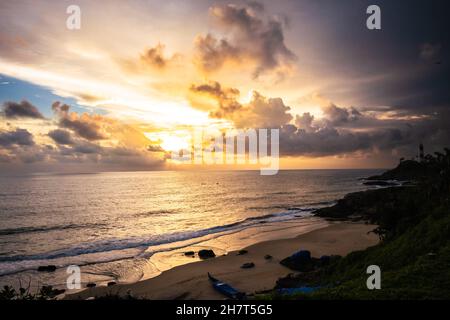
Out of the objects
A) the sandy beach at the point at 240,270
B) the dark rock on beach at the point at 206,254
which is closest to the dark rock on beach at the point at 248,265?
the sandy beach at the point at 240,270

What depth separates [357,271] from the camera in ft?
45.3

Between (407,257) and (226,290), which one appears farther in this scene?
(226,290)

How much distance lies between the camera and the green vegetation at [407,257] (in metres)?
8.16

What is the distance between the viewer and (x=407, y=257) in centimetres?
1270

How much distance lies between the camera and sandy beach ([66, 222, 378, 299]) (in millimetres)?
18891

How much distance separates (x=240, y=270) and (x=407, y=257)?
12889 mm

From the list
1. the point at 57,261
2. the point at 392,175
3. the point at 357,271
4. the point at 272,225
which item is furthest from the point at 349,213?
the point at 392,175

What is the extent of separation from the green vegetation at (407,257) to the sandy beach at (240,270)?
392 cm

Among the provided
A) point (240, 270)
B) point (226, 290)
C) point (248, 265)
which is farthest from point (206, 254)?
point (226, 290)

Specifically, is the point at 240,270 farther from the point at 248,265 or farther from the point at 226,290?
the point at 226,290

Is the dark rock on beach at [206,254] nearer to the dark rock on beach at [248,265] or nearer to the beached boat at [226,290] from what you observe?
the dark rock on beach at [248,265]

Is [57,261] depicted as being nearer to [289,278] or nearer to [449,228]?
[289,278]

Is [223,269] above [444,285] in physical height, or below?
below
